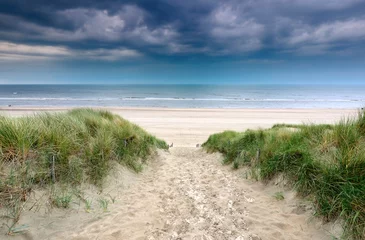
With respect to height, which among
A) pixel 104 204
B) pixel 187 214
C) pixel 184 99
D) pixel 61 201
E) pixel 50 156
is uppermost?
pixel 184 99

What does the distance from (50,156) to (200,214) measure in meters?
3.13

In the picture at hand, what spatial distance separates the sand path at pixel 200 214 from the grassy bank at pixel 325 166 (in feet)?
1.21

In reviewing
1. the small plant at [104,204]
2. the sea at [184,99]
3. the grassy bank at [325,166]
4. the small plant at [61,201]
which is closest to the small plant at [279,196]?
the grassy bank at [325,166]

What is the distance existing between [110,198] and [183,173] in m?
2.88

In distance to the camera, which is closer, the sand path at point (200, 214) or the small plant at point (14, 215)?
the small plant at point (14, 215)

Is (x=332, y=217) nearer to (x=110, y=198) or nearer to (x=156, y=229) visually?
(x=156, y=229)

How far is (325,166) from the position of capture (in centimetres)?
413

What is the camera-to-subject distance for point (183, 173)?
23.8 feet

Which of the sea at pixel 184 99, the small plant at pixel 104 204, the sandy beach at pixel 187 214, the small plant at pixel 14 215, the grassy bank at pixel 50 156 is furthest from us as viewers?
the sea at pixel 184 99

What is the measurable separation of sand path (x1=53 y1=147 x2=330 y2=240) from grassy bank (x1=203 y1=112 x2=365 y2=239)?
370 millimetres

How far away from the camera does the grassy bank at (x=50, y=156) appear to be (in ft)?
12.7

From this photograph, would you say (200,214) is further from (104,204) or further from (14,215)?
(14,215)

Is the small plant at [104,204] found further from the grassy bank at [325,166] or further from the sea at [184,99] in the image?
the sea at [184,99]

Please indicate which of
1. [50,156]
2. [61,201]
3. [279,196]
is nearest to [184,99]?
[279,196]
